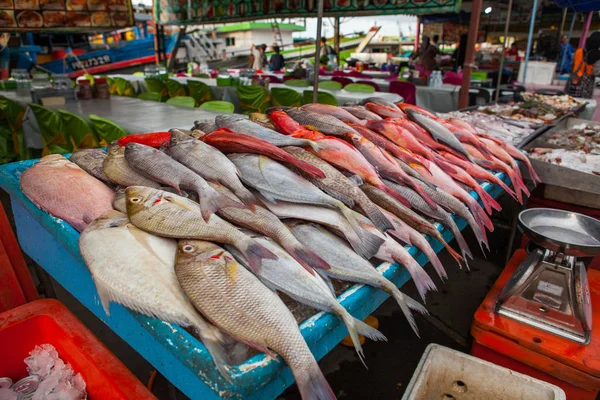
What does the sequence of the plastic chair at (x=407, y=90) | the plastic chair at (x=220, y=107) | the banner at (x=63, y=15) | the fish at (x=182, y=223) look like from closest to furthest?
the fish at (x=182, y=223) → the plastic chair at (x=220, y=107) → the banner at (x=63, y=15) → the plastic chair at (x=407, y=90)

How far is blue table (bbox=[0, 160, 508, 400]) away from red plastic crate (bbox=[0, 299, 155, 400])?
0.32ft

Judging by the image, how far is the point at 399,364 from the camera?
9.01 feet

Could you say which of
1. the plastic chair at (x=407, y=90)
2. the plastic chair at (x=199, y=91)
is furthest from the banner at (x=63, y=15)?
the plastic chair at (x=407, y=90)

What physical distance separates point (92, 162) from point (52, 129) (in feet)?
13.7

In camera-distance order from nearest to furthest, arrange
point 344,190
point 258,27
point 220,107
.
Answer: point 344,190 < point 220,107 < point 258,27

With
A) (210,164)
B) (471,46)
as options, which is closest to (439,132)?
(210,164)

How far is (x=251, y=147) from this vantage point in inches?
65.2

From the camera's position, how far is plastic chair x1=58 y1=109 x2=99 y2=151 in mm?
4438

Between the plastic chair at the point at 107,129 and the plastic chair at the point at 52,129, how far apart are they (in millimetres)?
1133

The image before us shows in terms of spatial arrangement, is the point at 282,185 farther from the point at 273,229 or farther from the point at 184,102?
the point at 184,102

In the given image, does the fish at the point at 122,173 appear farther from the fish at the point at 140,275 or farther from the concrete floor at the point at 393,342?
the concrete floor at the point at 393,342

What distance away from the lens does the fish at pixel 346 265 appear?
4.14ft

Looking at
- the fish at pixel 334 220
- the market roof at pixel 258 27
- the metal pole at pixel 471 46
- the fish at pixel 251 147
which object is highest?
the market roof at pixel 258 27

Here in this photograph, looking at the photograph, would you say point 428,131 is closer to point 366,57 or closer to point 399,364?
Answer: point 399,364
